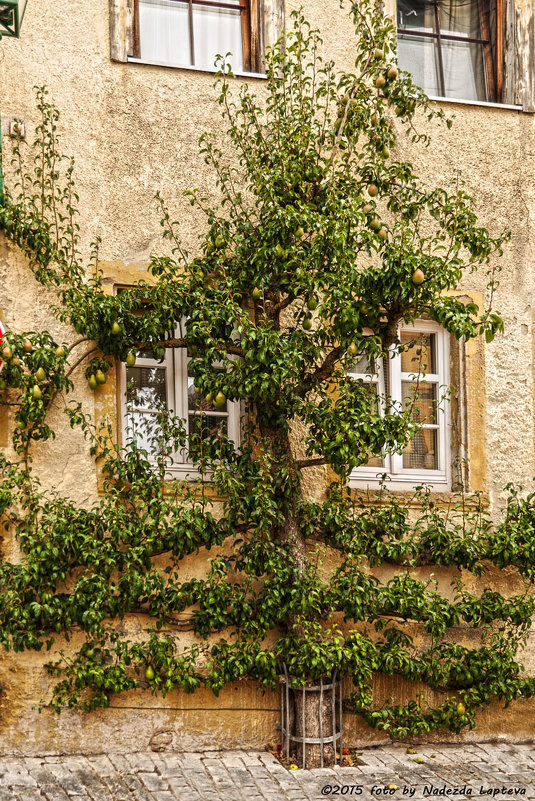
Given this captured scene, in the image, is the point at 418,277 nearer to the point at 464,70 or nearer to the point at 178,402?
the point at 178,402

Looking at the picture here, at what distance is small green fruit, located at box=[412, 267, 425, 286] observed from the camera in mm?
7566

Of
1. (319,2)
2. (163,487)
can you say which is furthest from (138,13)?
(163,487)

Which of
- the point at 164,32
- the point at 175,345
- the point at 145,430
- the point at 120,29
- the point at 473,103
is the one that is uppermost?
the point at 164,32

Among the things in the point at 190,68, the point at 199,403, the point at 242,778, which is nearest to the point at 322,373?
the point at 199,403

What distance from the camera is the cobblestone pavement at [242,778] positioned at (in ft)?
22.7

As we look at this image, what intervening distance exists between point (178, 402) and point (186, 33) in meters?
2.90

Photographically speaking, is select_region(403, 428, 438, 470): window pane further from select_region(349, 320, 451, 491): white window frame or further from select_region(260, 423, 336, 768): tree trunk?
select_region(260, 423, 336, 768): tree trunk

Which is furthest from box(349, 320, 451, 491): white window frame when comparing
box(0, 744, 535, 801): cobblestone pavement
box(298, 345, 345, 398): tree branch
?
box(0, 744, 535, 801): cobblestone pavement

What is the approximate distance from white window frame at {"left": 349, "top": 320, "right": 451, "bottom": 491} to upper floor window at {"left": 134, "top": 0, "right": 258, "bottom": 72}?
8.18 ft

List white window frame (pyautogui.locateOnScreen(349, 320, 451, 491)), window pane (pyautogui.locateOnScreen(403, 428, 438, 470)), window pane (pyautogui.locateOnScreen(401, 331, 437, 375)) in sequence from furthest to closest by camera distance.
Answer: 1. window pane (pyautogui.locateOnScreen(401, 331, 437, 375))
2. window pane (pyautogui.locateOnScreen(403, 428, 438, 470))
3. white window frame (pyautogui.locateOnScreen(349, 320, 451, 491))

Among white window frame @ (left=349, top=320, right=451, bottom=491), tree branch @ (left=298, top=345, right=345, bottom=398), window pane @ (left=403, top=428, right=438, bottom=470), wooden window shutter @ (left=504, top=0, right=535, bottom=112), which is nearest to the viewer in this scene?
tree branch @ (left=298, top=345, right=345, bottom=398)

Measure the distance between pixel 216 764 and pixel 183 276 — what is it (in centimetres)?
330

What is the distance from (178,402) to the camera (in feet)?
26.8

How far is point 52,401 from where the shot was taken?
7.79 meters
